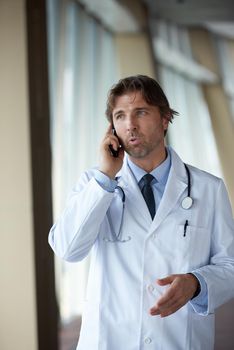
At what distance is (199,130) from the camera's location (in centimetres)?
241

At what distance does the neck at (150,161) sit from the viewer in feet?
4.63

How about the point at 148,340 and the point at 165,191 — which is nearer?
the point at 148,340

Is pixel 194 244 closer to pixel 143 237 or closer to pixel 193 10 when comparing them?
pixel 143 237

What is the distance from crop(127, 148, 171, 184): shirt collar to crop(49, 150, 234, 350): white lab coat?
0.05 m

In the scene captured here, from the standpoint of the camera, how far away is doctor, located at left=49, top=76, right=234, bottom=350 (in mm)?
1203

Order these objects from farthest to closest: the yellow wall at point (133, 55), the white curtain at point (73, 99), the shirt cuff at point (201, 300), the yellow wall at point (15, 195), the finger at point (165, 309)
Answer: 1. the yellow wall at point (133, 55)
2. the white curtain at point (73, 99)
3. the yellow wall at point (15, 195)
4. the shirt cuff at point (201, 300)
5. the finger at point (165, 309)

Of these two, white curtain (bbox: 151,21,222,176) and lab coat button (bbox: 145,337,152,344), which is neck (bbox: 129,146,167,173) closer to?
lab coat button (bbox: 145,337,152,344)

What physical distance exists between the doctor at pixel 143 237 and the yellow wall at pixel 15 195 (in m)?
0.65

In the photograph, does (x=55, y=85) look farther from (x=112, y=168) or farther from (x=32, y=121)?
(x=112, y=168)

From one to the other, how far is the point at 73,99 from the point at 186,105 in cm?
69

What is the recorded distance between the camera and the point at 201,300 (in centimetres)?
119

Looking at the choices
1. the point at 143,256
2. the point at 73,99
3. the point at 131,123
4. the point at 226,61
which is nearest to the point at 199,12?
the point at 226,61

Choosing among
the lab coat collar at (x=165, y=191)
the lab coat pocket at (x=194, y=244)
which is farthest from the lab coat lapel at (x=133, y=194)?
the lab coat pocket at (x=194, y=244)

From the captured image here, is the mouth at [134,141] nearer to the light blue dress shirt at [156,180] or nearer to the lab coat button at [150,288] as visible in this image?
the light blue dress shirt at [156,180]
